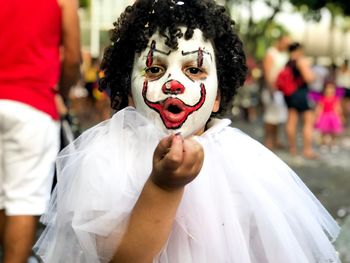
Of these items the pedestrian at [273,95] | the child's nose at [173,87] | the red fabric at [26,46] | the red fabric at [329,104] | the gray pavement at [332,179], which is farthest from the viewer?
the red fabric at [329,104]

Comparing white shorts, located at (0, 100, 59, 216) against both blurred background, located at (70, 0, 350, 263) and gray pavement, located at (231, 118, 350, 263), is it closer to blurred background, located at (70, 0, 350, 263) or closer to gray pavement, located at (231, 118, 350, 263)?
blurred background, located at (70, 0, 350, 263)

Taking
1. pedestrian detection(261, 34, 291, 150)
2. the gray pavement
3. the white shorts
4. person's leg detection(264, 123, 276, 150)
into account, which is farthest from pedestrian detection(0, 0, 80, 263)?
person's leg detection(264, 123, 276, 150)

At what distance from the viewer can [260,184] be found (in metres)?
1.92

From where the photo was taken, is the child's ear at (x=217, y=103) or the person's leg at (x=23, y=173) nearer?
the child's ear at (x=217, y=103)

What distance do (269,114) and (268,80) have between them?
0.50 meters

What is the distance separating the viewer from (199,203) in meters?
1.81

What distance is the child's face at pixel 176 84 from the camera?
1.88 metres

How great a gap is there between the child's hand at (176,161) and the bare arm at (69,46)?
1.69 m

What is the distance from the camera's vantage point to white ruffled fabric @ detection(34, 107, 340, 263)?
174cm

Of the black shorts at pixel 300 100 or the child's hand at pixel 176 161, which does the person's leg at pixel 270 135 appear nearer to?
the black shorts at pixel 300 100

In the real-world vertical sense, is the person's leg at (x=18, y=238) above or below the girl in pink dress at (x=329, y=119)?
above

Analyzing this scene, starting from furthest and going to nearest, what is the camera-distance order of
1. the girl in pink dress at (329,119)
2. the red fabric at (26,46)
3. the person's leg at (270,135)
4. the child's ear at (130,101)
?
the girl in pink dress at (329,119) < the person's leg at (270,135) < the red fabric at (26,46) < the child's ear at (130,101)

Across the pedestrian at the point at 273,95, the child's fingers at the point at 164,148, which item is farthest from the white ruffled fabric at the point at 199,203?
the pedestrian at the point at 273,95

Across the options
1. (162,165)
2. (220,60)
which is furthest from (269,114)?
(162,165)
